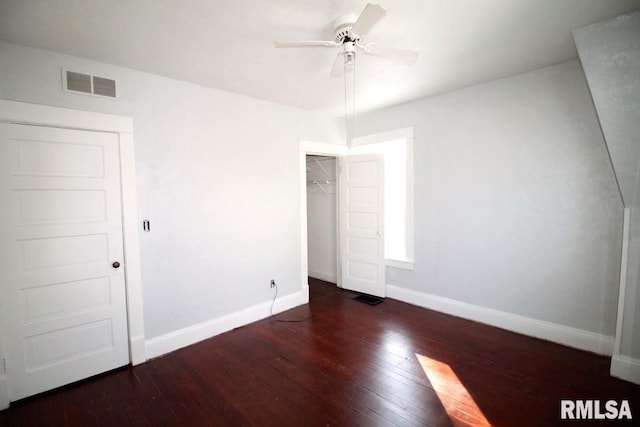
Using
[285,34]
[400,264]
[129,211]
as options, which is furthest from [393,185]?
[129,211]

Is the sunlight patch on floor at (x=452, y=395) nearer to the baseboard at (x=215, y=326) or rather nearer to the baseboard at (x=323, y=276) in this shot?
the baseboard at (x=215, y=326)

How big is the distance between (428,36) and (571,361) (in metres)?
3.09

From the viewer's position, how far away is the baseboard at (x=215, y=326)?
9.46ft

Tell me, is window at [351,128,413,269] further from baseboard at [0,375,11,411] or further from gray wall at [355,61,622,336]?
baseboard at [0,375,11,411]

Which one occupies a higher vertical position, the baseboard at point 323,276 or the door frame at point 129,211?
the door frame at point 129,211

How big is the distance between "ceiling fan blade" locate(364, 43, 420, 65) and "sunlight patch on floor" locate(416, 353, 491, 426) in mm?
2551

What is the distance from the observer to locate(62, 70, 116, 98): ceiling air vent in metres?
2.40

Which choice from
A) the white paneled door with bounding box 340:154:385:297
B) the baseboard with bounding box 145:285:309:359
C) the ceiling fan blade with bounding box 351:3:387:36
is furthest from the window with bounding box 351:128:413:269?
the ceiling fan blade with bounding box 351:3:387:36

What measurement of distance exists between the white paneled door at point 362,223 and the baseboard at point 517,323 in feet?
1.62

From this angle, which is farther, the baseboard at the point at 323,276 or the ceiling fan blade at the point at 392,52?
the baseboard at the point at 323,276

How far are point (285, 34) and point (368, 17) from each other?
2.59ft

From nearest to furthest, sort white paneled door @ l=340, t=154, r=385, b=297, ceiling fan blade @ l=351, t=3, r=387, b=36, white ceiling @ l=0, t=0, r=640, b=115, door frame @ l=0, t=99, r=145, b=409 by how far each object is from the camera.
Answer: ceiling fan blade @ l=351, t=3, r=387, b=36 → white ceiling @ l=0, t=0, r=640, b=115 → door frame @ l=0, t=99, r=145, b=409 → white paneled door @ l=340, t=154, r=385, b=297

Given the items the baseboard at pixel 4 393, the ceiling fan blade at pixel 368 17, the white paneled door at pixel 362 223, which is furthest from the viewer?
the white paneled door at pixel 362 223

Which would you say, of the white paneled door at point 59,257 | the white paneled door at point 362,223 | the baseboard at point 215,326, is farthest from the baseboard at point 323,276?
the white paneled door at point 59,257
